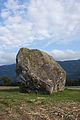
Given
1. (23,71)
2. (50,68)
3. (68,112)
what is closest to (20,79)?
(23,71)

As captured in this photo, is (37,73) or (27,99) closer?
(27,99)

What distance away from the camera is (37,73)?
22.3 metres

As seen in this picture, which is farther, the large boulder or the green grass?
the large boulder

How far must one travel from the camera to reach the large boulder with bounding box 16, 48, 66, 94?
21875mm

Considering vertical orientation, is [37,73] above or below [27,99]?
above

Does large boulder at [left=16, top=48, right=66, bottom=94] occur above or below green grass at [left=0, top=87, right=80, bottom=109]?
above

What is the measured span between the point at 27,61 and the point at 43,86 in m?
4.61

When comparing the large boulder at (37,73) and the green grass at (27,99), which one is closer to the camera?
the green grass at (27,99)

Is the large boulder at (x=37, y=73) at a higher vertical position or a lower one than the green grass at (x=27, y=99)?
higher

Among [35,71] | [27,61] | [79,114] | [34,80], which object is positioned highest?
[27,61]

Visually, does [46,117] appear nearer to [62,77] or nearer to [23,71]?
[23,71]

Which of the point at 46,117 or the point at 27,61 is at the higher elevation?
the point at 27,61

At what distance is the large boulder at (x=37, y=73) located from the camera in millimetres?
21875

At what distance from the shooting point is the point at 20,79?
22812 millimetres
